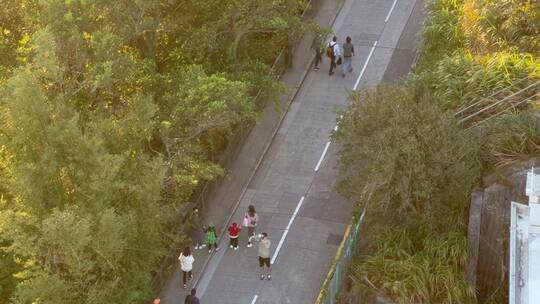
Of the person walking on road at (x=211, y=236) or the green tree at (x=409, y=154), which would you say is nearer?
the green tree at (x=409, y=154)

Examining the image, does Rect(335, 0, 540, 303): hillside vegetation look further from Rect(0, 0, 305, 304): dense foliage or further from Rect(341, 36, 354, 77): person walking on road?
Rect(341, 36, 354, 77): person walking on road

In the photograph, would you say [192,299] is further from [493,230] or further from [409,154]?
[493,230]

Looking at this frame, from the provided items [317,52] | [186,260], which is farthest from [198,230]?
[317,52]

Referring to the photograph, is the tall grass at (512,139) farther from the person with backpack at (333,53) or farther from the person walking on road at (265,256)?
the person with backpack at (333,53)

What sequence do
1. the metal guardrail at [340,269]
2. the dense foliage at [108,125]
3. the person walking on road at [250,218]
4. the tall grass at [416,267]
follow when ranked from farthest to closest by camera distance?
the person walking on road at [250,218], the metal guardrail at [340,269], the tall grass at [416,267], the dense foliage at [108,125]

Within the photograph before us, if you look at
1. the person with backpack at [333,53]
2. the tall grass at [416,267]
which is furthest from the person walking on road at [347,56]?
the tall grass at [416,267]

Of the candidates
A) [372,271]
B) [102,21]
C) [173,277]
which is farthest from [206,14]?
[372,271]

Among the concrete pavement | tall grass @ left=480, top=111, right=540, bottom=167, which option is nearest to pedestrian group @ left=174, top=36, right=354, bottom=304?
the concrete pavement
